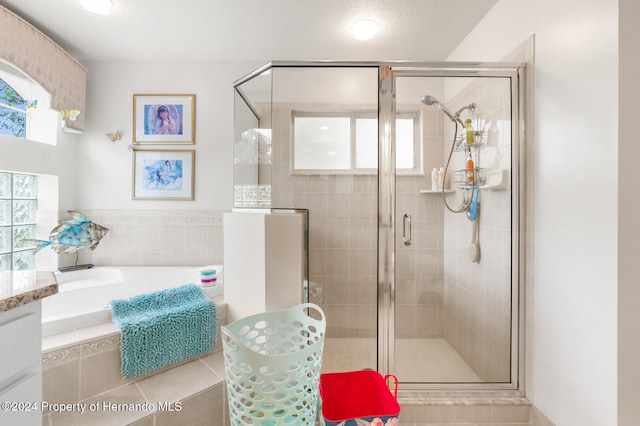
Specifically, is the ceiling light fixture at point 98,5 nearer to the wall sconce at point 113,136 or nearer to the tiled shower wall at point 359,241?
the wall sconce at point 113,136

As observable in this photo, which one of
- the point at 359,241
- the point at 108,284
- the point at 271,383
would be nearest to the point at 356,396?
the point at 271,383

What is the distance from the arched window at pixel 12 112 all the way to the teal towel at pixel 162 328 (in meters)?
1.77

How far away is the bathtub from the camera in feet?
6.30

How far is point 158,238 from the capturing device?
250 centimetres

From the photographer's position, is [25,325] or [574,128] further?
[574,128]

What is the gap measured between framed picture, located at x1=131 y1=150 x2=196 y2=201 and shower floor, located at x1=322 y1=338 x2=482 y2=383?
185cm

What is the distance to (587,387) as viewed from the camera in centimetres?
112

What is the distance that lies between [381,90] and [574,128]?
35.6 inches

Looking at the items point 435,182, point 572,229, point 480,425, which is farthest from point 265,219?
point 480,425

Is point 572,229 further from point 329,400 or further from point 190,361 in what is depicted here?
point 190,361

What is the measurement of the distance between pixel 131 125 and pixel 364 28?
7.16 feet

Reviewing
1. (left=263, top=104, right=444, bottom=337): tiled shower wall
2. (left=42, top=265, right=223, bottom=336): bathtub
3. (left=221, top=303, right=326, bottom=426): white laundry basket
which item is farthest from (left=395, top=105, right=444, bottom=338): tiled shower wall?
(left=42, top=265, right=223, bottom=336): bathtub

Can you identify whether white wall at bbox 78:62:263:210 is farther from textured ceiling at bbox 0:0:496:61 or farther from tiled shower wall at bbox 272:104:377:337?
tiled shower wall at bbox 272:104:377:337

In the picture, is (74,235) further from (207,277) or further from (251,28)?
(251,28)
